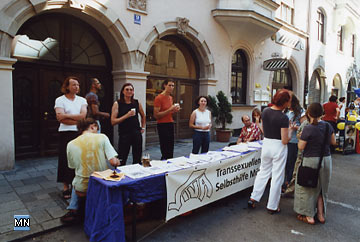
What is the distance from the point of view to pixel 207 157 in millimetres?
3877

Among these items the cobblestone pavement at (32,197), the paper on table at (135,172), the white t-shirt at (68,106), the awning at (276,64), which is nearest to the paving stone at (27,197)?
the cobblestone pavement at (32,197)

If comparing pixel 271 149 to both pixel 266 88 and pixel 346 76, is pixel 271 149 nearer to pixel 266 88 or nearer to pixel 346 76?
pixel 266 88

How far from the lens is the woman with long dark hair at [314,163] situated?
343 cm

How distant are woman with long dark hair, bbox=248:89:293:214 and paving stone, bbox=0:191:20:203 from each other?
3.65 meters

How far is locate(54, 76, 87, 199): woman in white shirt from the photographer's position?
150 inches

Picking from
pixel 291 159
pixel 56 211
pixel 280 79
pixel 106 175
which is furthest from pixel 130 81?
pixel 280 79

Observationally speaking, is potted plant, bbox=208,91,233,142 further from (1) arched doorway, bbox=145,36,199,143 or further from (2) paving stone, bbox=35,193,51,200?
(2) paving stone, bbox=35,193,51,200

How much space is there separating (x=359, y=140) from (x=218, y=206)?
22.1 feet

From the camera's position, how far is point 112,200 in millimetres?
2650

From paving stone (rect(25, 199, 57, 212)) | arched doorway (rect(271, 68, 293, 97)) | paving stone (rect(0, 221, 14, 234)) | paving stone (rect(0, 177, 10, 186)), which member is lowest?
paving stone (rect(0, 221, 14, 234))

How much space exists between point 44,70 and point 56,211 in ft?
13.0

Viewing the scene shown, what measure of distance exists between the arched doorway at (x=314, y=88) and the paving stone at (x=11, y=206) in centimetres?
1614

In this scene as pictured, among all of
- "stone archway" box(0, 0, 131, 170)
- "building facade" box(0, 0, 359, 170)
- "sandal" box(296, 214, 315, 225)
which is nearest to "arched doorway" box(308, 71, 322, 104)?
"building facade" box(0, 0, 359, 170)

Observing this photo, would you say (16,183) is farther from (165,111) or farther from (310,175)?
(310,175)
